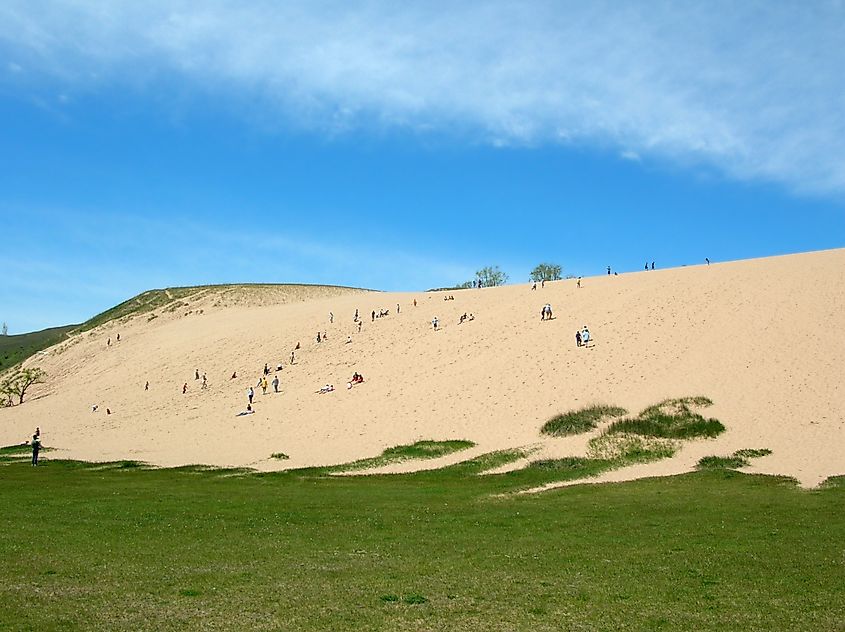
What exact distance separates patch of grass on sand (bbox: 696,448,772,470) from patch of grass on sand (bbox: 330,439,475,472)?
45.4 ft

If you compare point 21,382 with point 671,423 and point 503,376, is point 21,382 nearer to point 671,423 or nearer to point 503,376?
point 503,376

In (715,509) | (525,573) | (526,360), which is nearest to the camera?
(525,573)

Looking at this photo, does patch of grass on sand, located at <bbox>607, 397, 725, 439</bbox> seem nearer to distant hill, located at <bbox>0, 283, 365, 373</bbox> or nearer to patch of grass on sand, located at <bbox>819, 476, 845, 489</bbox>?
patch of grass on sand, located at <bbox>819, 476, 845, 489</bbox>

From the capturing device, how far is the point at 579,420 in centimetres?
4378

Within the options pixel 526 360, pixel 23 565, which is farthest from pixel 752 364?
pixel 23 565

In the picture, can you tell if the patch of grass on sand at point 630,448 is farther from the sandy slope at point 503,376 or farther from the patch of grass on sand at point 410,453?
the patch of grass on sand at point 410,453

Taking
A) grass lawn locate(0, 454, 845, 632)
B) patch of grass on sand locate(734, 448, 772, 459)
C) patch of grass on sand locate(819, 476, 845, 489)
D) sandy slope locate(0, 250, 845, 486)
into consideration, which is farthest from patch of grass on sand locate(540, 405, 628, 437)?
patch of grass on sand locate(819, 476, 845, 489)

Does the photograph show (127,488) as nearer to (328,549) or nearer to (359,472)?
(359,472)

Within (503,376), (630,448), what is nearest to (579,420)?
(630,448)

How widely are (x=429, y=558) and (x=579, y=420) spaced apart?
28.6 m

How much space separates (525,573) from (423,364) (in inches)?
1942

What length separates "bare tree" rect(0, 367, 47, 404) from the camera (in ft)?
282

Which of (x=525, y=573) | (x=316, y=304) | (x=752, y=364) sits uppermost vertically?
(x=316, y=304)

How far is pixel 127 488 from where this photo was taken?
31.2 m
